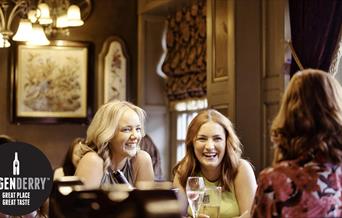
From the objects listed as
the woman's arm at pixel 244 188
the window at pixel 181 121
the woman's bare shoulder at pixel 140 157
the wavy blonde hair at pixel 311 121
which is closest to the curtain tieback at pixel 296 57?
the woman's arm at pixel 244 188

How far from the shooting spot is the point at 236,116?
4.81 m

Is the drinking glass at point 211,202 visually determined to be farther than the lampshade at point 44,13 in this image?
No

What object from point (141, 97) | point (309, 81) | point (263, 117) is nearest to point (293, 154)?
point (309, 81)

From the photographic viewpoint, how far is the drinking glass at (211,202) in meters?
2.43

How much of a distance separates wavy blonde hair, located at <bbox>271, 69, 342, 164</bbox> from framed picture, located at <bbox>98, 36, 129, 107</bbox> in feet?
16.7

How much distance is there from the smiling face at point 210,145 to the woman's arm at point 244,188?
12cm

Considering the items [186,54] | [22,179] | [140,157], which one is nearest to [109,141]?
[140,157]

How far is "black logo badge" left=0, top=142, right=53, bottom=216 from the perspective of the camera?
1.27m

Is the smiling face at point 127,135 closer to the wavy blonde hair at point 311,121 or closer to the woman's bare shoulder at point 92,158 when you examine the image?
the woman's bare shoulder at point 92,158

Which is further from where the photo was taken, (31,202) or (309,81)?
(309,81)

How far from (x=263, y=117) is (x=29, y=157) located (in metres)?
3.59

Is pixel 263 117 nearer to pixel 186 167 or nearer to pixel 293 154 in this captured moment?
pixel 186 167

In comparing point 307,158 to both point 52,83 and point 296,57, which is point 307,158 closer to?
point 296,57

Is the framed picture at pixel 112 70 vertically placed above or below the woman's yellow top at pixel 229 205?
above
